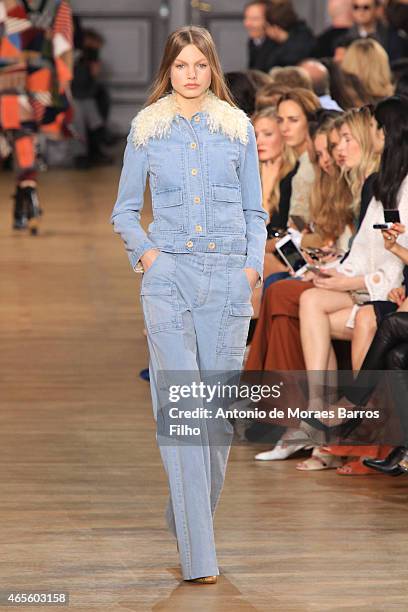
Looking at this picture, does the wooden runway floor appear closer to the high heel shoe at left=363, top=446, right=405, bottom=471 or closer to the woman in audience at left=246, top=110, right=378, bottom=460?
the high heel shoe at left=363, top=446, right=405, bottom=471

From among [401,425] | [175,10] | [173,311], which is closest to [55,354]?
[401,425]

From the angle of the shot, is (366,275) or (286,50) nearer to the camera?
(366,275)

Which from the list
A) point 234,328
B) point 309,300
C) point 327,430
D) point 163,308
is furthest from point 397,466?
point 163,308

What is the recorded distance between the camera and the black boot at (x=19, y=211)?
29.6 feet

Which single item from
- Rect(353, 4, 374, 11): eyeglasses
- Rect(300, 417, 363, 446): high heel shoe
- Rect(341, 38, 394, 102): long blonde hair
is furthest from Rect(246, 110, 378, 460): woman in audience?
Rect(353, 4, 374, 11): eyeglasses

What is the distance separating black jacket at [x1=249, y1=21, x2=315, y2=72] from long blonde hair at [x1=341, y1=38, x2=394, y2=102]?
7.92ft

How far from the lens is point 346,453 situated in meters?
4.18

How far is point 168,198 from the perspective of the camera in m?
3.15

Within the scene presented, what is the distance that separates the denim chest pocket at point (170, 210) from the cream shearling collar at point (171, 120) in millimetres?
122

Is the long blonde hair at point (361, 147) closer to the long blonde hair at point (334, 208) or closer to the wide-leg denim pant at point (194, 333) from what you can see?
the long blonde hair at point (334, 208)

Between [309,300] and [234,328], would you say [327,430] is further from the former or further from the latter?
[234,328]

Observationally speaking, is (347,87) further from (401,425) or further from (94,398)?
(401,425)

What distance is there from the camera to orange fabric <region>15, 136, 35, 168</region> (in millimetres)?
8883

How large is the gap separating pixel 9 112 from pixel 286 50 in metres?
1.79
